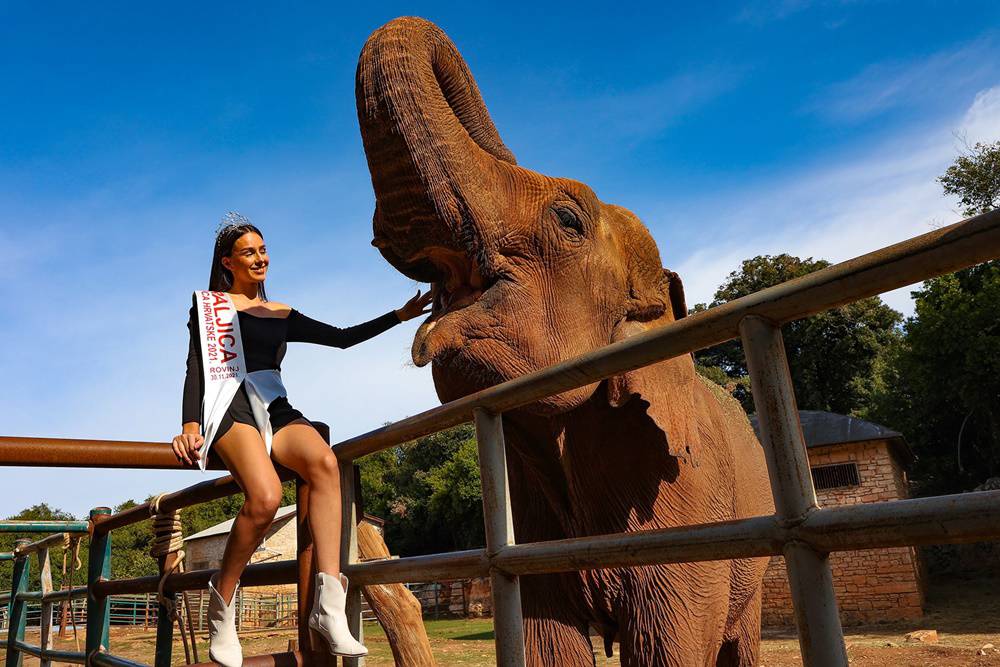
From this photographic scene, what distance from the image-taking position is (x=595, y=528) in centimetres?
244

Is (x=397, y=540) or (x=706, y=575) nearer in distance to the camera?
(x=706, y=575)

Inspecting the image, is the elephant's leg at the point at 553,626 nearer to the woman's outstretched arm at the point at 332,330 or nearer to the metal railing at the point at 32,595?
the woman's outstretched arm at the point at 332,330

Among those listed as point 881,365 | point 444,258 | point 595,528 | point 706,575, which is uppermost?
point 881,365

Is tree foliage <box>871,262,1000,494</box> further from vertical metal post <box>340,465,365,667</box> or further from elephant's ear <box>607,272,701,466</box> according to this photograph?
vertical metal post <box>340,465,365,667</box>

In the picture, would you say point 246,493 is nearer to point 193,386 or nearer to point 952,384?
point 193,386

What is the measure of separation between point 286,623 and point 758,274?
2257 cm

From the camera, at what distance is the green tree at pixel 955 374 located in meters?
19.7

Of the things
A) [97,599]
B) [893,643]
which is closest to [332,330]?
[97,599]

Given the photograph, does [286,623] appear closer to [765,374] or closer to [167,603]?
[167,603]

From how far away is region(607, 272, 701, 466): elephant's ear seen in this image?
90.7 inches

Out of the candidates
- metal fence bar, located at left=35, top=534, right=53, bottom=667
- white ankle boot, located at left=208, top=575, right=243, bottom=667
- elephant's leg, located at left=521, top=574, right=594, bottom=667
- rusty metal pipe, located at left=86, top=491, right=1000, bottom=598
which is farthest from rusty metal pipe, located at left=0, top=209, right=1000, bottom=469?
metal fence bar, located at left=35, top=534, right=53, bottom=667

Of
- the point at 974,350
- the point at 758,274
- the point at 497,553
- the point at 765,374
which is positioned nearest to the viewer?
the point at 765,374

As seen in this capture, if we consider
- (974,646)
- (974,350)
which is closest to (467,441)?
(974,350)

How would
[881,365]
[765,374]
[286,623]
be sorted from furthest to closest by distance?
[881,365] → [286,623] → [765,374]
